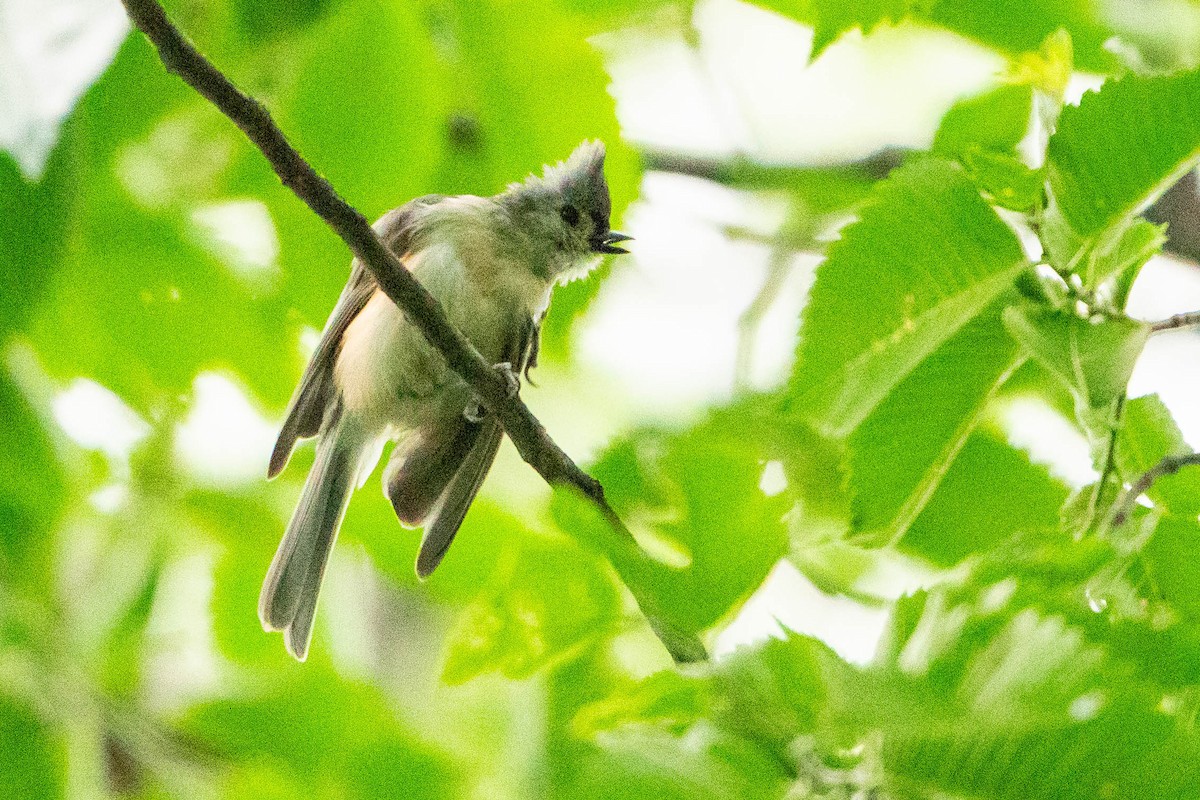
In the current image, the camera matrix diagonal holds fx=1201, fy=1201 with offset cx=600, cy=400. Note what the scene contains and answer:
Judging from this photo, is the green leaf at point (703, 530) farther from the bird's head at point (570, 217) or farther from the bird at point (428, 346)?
the bird's head at point (570, 217)

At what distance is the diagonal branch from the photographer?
1512 mm

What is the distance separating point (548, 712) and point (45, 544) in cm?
135

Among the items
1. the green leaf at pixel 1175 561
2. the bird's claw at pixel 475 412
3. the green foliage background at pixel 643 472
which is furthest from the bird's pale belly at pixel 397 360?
the green leaf at pixel 1175 561

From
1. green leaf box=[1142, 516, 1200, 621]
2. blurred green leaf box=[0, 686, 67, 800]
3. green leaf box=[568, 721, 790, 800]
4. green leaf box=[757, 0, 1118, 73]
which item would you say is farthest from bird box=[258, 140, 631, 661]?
green leaf box=[568, 721, 790, 800]

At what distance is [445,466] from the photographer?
3.32 meters

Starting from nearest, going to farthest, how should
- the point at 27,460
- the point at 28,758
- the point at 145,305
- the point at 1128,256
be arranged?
the point at 1128,256, the point at 27,460, the point at 28,758, the point at 145,305

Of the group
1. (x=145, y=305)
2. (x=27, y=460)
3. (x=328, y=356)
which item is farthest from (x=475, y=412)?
(x=27, y=460)

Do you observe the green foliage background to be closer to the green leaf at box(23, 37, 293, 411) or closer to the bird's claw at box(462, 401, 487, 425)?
the green leaf at box(23, 37, 293, 411)

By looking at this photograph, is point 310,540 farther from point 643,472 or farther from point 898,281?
point 898,281

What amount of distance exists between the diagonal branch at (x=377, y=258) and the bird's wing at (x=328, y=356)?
2.80ft

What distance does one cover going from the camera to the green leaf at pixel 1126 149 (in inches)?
55.3

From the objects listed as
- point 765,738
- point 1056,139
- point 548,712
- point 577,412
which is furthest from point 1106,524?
point 577,412

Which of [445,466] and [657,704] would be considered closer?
[657,704]

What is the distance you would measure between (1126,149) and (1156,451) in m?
0.45
